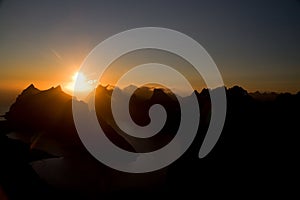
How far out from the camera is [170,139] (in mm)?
2553

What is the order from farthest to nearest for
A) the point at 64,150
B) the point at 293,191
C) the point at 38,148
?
1. the point at 64,150
2. the point at 38,148
3. the point at 293,191

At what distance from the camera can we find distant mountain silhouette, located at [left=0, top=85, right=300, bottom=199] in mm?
2123

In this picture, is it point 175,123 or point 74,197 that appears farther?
point 175,123

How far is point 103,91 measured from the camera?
2.59 meters

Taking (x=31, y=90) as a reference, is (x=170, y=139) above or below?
below

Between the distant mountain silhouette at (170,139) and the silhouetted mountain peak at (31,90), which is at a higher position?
the silhouetted mountain peak at (31,90)

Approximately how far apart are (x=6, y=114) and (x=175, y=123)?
5.22 feet

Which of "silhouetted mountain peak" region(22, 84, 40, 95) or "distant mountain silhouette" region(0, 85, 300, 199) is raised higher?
"silhouetted mountain peak" region(22, 84, 40, 95)

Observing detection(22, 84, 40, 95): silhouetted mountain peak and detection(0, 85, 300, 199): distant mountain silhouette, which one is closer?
detection(0, 85, 300, 199): distant mountain silhouette

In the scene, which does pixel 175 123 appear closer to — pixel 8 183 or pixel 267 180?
Result: pixel 267 180

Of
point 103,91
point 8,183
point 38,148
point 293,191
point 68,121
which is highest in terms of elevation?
point 103,91

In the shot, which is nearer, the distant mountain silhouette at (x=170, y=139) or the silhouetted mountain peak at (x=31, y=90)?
the distant mountain silhouette at (x=170, y=139)

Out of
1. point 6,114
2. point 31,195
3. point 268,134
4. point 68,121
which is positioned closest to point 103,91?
point 68,121

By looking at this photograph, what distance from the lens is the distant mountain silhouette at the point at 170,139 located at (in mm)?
2123
